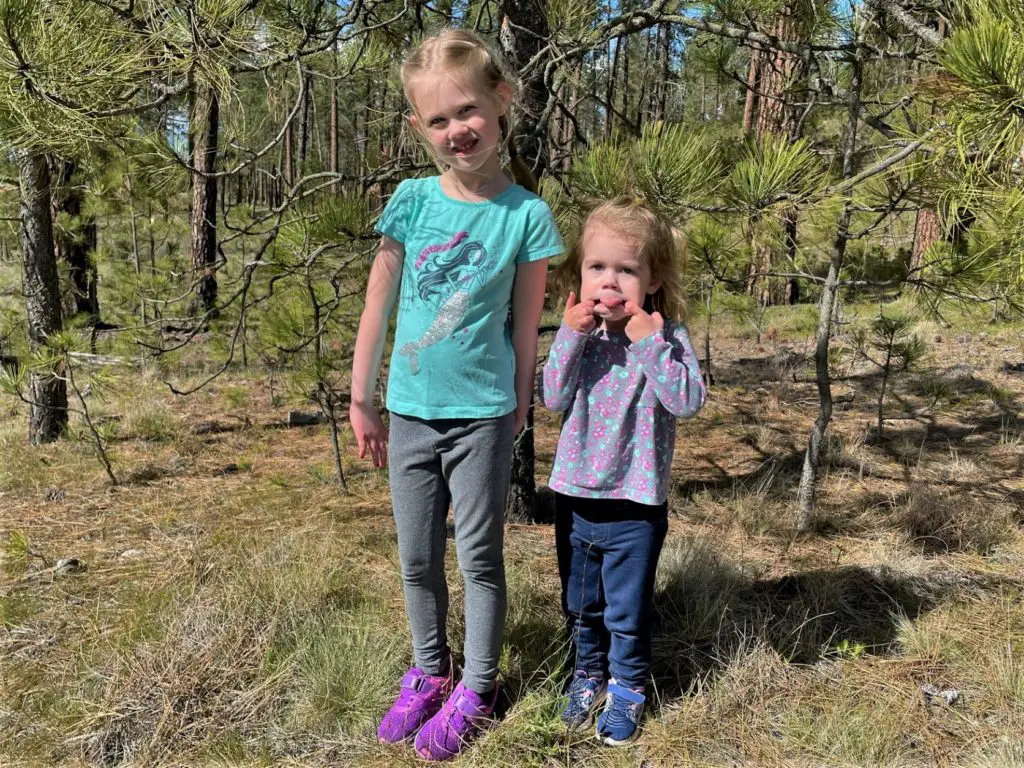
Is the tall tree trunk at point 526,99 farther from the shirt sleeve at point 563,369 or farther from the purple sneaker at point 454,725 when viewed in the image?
the purple sneaker at point 454,725

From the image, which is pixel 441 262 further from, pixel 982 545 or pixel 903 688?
pixel 982 545

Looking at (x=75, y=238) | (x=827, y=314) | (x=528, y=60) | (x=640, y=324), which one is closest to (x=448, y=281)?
(x=640, y=324)

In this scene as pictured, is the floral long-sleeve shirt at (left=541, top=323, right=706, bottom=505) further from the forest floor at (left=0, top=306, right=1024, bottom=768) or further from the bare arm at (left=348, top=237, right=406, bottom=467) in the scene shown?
the forest floor at (left=0, top=306, right=1024, bottom=768)

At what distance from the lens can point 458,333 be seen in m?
1.44

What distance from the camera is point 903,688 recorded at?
1819 millimetres

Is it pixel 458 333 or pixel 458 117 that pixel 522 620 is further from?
pixel 458 117

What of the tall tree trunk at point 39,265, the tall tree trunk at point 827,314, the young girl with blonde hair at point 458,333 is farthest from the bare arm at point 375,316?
the tall tree trunk at point 39,265

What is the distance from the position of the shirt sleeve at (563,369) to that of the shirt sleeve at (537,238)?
19 centimetres

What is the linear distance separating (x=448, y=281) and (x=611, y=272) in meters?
0.37

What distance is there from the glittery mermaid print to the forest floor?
37.3 inches

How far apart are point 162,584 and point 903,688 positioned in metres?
2.32

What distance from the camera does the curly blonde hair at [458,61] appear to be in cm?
137

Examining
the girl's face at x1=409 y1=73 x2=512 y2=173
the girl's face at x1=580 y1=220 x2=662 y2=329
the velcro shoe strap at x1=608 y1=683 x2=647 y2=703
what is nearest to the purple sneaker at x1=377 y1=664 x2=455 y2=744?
the velcro shoe strap at x1=608 y1=683 x2=647 y2=703

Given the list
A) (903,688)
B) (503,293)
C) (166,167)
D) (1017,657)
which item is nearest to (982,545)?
(1017,657)
